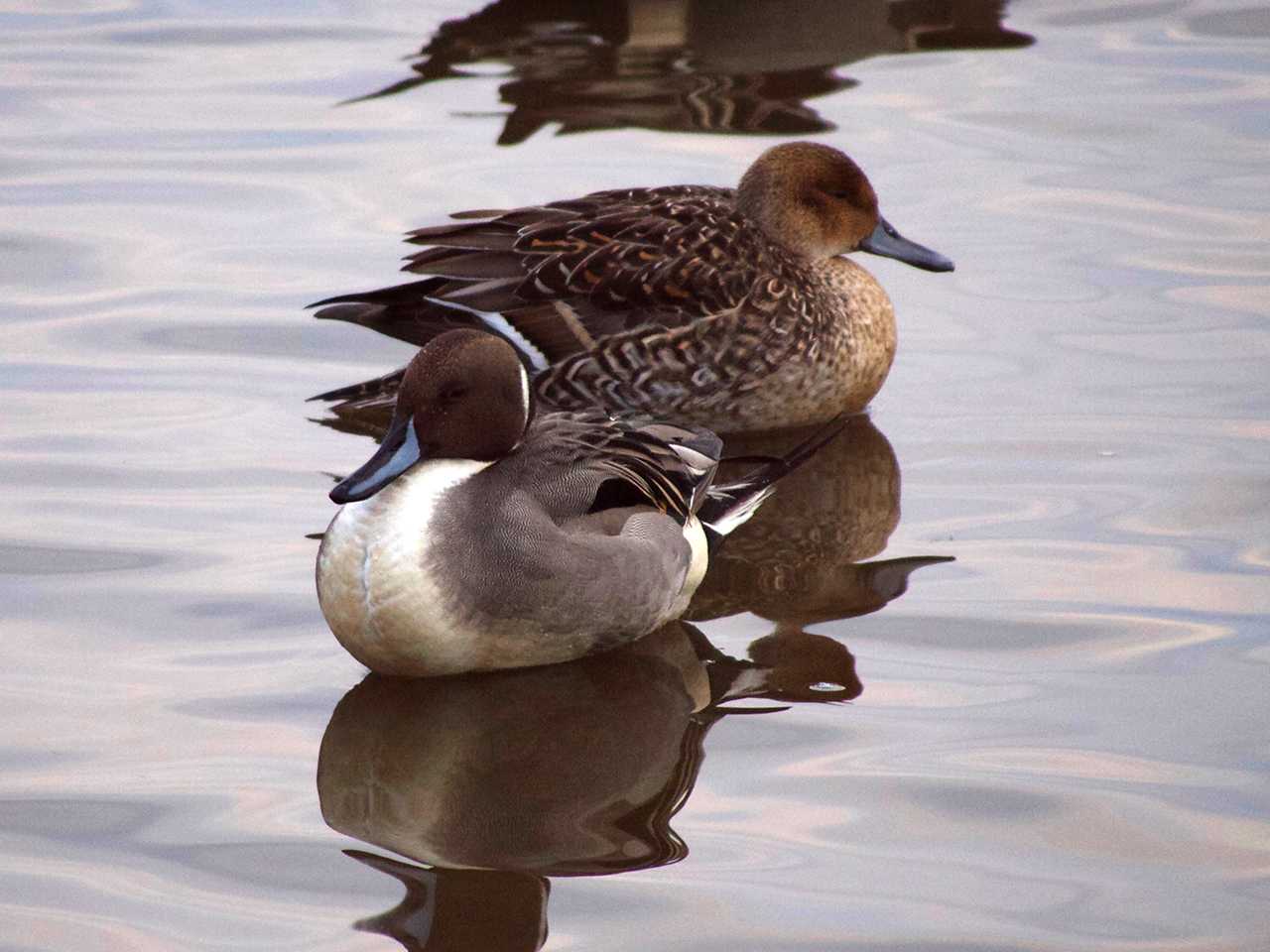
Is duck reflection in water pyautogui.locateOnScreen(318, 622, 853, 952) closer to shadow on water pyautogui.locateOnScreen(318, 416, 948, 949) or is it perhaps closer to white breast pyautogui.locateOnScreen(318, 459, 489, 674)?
shadow on water pyautogui.locateOnScreen(318, 416, 948, 949)

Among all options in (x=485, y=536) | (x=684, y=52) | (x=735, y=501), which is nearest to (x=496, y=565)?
(x=485, y=536)

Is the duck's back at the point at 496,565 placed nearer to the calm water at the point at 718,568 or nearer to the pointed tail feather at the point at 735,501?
the calm water at the point at 718,568

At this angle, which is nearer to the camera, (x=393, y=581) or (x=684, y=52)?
(x=393, y=581)

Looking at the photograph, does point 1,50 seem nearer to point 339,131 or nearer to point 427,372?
point 339,131

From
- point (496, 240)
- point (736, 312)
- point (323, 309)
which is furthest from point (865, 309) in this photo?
point (323, 309)

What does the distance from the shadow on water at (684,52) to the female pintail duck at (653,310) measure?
7.91 ft

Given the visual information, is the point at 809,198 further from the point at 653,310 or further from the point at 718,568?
the point at 718,568

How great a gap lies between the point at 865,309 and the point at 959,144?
2.60 metres

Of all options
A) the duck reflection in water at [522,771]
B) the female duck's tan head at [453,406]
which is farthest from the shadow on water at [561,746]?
the female duck's tan head at [453,406]

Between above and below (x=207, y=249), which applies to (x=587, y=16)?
above

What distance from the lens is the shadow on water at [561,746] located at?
3.93 metres

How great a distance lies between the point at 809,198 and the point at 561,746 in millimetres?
2871

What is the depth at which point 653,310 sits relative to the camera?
20.8 feet

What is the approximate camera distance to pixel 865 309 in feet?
21.8
